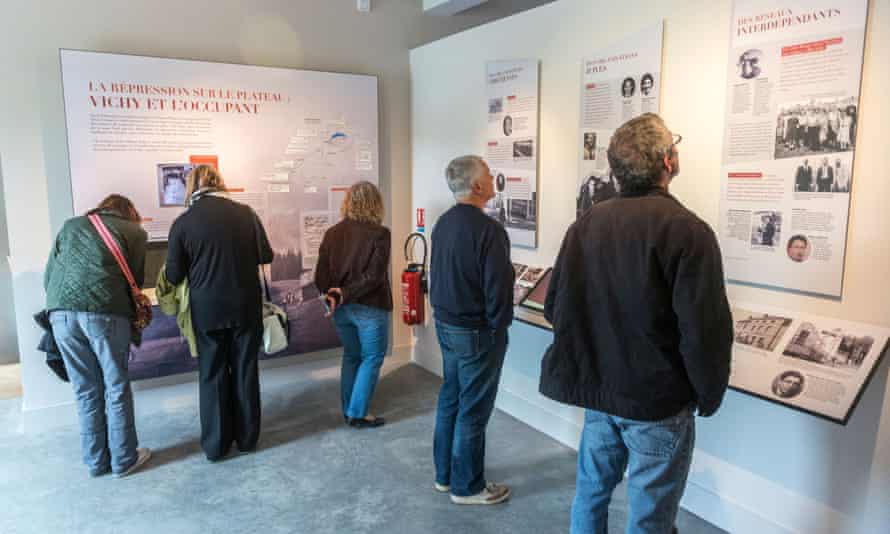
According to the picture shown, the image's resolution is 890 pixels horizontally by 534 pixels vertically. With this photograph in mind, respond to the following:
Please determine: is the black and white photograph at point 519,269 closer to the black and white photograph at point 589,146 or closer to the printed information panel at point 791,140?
the black and white photograph at point 589,146

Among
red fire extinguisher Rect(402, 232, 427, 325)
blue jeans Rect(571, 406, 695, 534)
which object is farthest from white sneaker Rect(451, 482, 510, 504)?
red fire extinguisher Rect(402, 232, 427, 325)

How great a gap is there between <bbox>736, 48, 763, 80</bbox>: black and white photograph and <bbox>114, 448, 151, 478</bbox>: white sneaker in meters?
3.53

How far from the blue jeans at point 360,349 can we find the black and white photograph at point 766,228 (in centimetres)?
204

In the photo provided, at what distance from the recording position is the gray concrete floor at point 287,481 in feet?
9.23

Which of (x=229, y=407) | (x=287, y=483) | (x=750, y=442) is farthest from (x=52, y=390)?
(x=750, y=442)

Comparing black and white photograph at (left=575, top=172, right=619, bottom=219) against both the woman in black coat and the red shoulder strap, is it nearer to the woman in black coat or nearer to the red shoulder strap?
the woman in black coat

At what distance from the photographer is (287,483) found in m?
3.17

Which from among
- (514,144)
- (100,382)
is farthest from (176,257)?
(514,144)

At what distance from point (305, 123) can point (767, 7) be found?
123 inches

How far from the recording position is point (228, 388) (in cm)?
339

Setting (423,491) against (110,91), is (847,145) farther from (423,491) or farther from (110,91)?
(110,91)

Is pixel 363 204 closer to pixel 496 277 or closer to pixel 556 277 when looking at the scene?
pixel 496 277

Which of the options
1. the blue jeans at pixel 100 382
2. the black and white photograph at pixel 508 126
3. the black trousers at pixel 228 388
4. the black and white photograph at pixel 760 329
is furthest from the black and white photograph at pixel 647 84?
the blue jeans at pixel 100 382

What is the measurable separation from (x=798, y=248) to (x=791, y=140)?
1.41 ft
